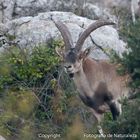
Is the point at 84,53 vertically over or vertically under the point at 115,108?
over

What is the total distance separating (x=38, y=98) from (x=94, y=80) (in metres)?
1.84

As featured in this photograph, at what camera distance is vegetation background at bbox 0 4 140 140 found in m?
11.4

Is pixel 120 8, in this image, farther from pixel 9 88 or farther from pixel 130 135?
pixel 130 135

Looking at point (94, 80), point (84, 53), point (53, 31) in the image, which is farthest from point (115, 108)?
point (53, 31)

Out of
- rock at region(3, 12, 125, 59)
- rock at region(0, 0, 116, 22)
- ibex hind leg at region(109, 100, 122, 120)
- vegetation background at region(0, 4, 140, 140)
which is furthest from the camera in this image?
rock at region(0, 0, 116, 22)

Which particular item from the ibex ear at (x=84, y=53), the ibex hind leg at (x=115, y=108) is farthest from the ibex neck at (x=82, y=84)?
the ibex hind leg at (x=115, y=108)

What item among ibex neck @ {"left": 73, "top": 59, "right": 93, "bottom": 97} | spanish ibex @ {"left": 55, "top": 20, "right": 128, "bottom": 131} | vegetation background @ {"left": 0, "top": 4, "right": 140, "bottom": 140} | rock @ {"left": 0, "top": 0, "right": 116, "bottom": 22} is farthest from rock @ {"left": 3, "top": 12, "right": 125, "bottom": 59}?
ibex neck @ {"left": 73, "top": 59, "right": 93, "bottom": 97}

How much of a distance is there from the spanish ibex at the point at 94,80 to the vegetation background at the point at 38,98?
28cm

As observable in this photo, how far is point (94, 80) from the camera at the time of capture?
10781mm

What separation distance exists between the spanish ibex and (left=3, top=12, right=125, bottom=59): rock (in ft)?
7.82

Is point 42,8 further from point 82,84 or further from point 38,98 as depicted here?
point 82,84

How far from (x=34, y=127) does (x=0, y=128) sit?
1.97 feet

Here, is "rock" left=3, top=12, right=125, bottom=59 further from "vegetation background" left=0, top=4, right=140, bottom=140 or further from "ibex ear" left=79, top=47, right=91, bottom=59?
"ibex ear" left=79, top=47, right=91, bottom=59

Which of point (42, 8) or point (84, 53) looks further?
point (42, 8)
